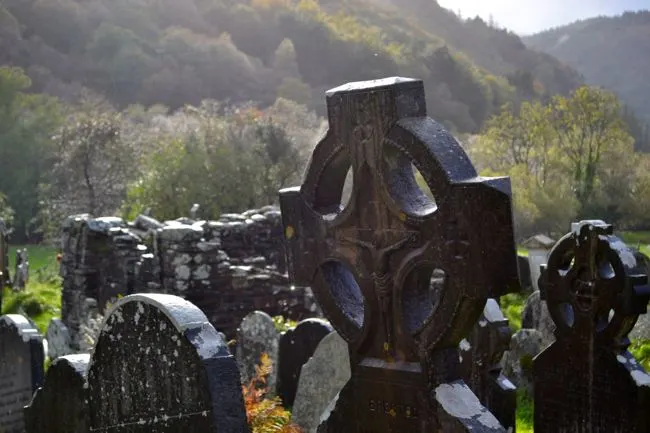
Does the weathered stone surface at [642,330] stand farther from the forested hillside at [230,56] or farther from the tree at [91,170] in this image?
the forested hillside at [230,56]

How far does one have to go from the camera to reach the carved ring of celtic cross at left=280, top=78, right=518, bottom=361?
4.65 m

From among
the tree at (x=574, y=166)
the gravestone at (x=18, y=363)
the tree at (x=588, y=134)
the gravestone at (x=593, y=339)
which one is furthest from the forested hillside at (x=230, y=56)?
the gravestone at (x=18, y=363)

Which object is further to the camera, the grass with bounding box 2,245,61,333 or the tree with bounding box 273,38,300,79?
the tree with bounding box 273,38,300,79

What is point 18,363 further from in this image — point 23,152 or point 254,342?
point 23,152

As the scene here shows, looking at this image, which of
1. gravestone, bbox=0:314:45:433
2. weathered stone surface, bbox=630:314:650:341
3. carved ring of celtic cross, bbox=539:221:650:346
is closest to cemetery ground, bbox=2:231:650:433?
weathered stone surface, bbox=630:314:650:341

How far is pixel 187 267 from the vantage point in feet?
42.4

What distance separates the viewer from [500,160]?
34.0 m

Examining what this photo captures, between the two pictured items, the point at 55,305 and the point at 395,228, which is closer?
the point at 395,228

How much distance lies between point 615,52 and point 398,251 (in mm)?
91685

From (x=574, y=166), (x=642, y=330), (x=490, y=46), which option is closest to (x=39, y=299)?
(x=642, y=330)

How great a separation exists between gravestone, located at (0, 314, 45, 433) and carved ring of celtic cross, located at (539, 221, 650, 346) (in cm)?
400

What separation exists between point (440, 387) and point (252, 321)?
6.03 meters

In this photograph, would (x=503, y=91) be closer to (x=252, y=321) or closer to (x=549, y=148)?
(x=549, y=148)

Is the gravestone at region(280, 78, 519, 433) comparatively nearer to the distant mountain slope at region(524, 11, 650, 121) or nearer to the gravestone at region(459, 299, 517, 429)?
the gravestone at region(459, 299, 517, 429)
